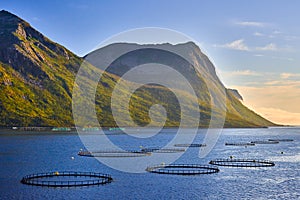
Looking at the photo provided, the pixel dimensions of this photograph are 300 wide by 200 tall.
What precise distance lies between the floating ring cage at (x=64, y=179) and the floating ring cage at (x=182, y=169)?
25.7m

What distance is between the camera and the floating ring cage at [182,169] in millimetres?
158275

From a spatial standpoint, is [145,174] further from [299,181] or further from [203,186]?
[299,181]

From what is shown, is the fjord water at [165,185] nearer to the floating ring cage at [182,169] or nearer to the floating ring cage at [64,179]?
the floating ring cage at [64,179]

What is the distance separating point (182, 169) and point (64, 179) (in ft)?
177

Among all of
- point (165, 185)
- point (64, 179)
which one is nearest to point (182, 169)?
point (165, 185)

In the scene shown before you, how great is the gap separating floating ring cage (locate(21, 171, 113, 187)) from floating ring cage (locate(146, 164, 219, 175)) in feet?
84.2

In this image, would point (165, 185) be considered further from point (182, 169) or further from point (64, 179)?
point (182, 169)

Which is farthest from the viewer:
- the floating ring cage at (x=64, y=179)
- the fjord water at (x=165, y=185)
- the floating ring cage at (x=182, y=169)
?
the floating ring cage at (x=182, y=169)

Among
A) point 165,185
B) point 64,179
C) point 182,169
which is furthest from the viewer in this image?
point 182,169

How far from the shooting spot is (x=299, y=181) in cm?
14450

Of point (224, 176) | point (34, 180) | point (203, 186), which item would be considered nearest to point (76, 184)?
point (34, 180)

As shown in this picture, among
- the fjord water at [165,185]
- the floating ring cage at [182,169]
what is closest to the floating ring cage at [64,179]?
the fjord water at [165,185]

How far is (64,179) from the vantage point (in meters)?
139

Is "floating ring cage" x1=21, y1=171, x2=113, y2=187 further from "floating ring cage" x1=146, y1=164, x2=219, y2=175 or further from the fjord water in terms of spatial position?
"floating ring cage" x1=146, y1=164, x2=219, y2=175
